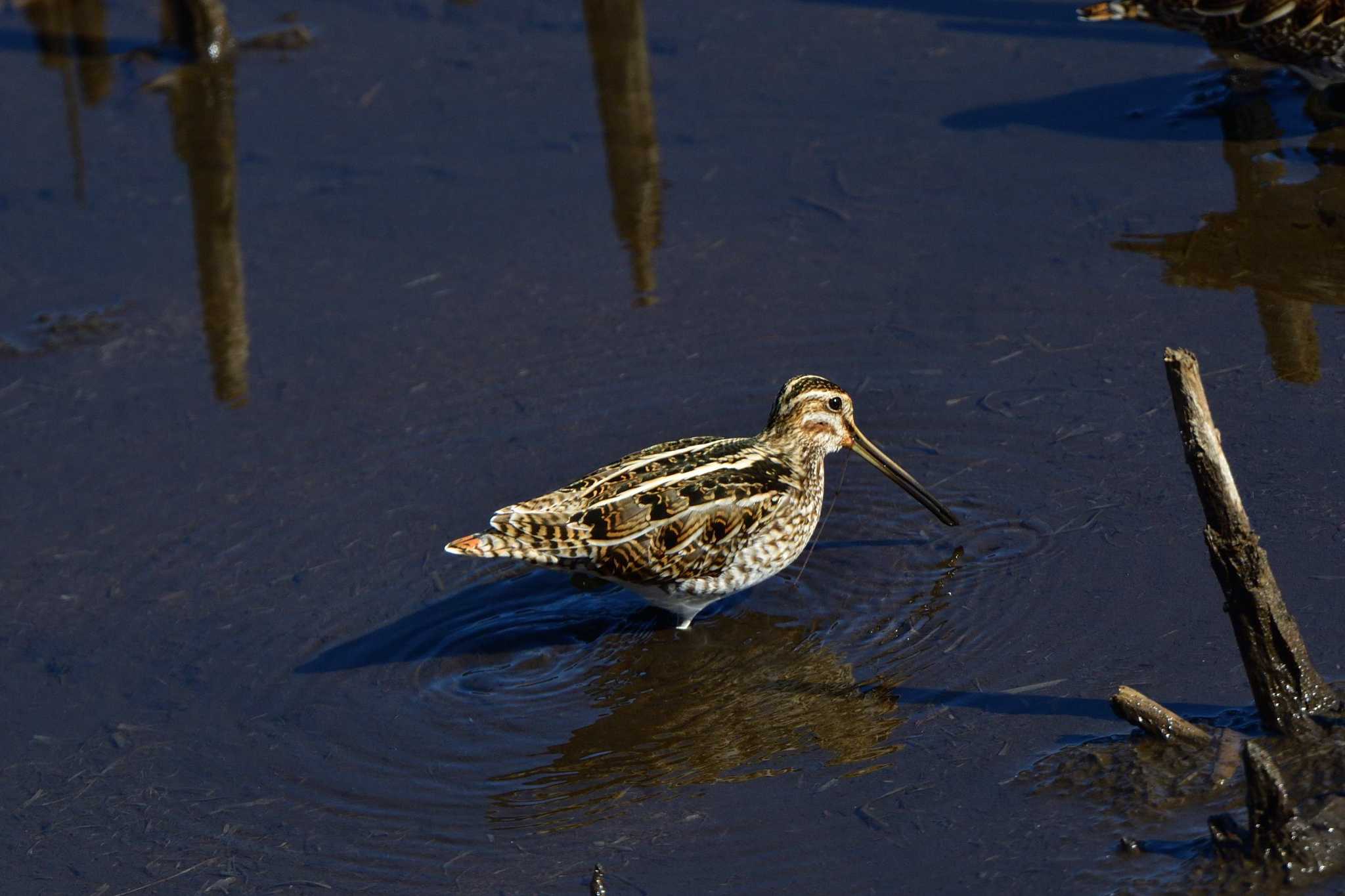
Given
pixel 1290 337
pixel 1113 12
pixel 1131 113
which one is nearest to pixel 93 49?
pixel 1113 12

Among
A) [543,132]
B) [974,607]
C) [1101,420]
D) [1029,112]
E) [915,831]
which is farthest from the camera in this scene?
[543,132]

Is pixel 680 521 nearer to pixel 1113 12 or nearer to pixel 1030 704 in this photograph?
pixel 1030 704

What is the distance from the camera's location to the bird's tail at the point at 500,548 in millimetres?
6633

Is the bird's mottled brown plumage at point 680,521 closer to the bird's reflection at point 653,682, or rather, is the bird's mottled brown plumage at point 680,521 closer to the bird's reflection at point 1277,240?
the bird's reflection at point 653,682

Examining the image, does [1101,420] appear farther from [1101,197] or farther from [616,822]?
[616,822]

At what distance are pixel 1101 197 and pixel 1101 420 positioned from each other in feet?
7.33

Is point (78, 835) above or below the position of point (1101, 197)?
below

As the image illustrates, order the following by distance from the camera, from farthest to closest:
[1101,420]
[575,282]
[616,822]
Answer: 1. [575,282]
2. [1101,420]
3. [616,822]

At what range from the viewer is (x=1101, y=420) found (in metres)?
7.68

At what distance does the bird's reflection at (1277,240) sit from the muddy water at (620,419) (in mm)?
28

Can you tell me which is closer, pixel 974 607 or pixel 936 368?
pixel 974 607

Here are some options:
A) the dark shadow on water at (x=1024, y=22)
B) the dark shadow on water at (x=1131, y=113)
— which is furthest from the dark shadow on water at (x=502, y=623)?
the dark shadow on water at (x=1024, y=22)

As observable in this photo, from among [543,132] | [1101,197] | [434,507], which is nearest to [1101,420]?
[1101,197]

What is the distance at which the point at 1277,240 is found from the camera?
8.86 m
